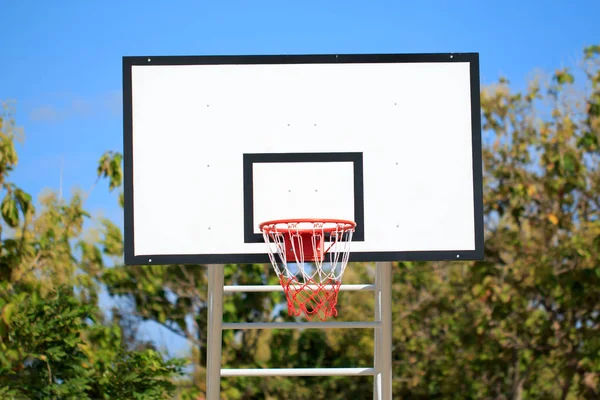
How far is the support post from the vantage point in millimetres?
4086

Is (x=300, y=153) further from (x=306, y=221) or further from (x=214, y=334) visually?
(x=214, y=334)

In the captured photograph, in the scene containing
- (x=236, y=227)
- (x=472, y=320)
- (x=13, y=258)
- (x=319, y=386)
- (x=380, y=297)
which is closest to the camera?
(x=236, y=227)

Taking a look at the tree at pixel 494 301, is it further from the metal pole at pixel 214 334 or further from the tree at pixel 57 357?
the metal pole at pixel 214 334

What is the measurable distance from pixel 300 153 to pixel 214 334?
947 mm

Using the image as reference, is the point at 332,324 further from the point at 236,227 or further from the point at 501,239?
the point at 501,239

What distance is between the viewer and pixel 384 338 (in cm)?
410

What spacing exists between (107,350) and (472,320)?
384cm

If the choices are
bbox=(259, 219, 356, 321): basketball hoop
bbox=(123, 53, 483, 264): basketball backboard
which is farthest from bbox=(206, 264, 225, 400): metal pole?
bbox=(259, 219, 356, 321): basketball hoop

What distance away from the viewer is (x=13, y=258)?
6543mm

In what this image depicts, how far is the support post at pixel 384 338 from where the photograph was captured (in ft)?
13.4

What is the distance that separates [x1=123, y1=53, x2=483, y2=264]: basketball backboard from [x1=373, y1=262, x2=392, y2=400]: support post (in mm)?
369

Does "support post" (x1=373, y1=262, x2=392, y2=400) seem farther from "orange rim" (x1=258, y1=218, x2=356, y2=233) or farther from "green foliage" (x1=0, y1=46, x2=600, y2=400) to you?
"green foliage" (x1=0, y1=46, x2=600, y2=400)

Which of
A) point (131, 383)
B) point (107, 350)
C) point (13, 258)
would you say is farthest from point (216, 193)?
point (107, 350)

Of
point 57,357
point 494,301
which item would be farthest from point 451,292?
point 57,357
